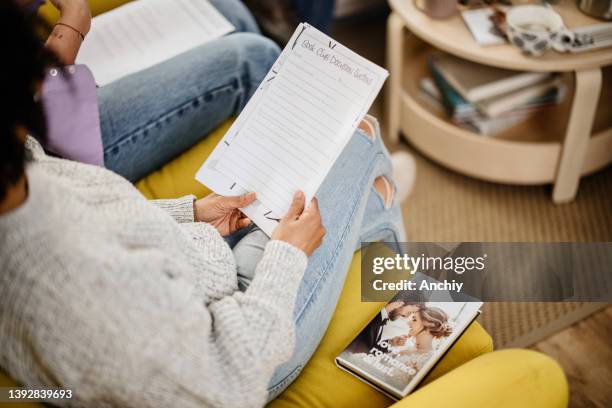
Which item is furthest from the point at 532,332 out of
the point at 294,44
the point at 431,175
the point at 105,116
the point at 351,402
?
the point at 105,116

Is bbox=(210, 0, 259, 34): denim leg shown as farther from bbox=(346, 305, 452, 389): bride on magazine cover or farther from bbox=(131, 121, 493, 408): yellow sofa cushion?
bbox=(346, 305, 452, 389): bride on magazine cover

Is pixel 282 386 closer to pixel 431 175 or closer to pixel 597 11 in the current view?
pixel 431 175

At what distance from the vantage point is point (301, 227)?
0.82m

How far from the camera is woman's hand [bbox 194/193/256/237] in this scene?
3.06 feet

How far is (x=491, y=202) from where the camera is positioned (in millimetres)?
1550

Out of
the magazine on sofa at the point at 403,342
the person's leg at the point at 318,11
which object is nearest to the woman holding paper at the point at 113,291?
the magazine on sofa at the point at 403,342

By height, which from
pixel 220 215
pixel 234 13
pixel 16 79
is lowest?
pixel 220 215

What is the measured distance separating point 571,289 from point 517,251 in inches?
5.9

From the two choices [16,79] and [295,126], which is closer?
[16,79]

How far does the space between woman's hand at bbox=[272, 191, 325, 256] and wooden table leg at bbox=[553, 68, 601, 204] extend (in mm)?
785

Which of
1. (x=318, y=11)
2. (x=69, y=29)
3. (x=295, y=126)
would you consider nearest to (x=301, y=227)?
(x=295, y=126)

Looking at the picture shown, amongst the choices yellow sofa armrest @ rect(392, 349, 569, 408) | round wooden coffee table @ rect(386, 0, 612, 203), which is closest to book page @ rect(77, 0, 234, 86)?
round wooden coffee table @ rect(386, 0, 612, 203)

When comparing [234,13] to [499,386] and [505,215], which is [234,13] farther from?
[499,386]

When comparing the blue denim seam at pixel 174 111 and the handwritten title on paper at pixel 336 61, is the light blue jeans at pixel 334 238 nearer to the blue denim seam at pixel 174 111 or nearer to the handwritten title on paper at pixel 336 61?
the handwritten title on paper at pixel 336 61
